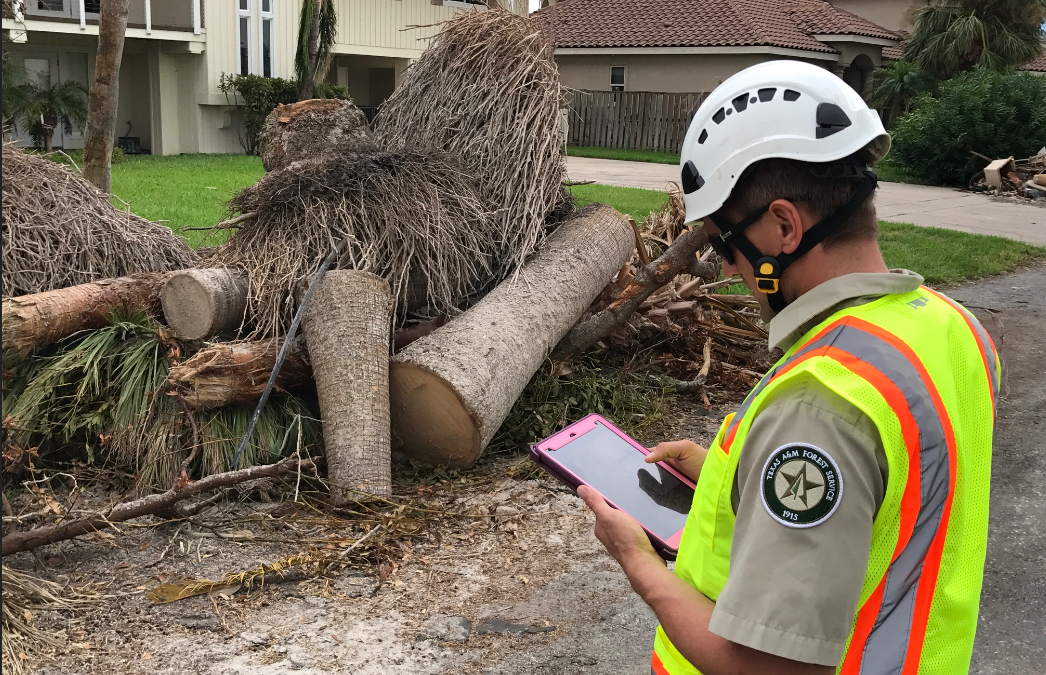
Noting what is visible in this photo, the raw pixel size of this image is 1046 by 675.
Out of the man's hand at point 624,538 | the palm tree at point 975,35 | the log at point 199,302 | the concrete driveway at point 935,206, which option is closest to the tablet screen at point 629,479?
the man's hand at point 624,538

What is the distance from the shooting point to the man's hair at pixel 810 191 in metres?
1.47

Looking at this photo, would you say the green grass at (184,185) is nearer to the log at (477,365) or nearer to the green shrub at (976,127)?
the log at (477,365)

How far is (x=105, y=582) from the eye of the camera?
3.72 meters

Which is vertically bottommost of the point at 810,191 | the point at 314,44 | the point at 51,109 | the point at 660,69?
the point at 810,191

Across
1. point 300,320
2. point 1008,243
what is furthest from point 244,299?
point 1008,243

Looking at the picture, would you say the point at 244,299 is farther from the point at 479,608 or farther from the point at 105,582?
the point at 479,608

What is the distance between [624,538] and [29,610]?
8.49 feet

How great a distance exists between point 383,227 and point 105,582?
2489 millimetres

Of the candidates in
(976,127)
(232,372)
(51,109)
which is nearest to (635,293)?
(232,372)

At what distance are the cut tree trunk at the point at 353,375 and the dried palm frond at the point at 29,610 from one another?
1198 mm

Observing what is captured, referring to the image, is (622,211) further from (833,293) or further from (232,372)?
(833,293)

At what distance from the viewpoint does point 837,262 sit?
149cm

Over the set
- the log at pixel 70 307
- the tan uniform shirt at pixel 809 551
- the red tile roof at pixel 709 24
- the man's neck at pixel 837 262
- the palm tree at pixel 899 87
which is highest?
the red tile roof at pixel 709 24

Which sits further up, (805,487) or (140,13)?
(140,13)
